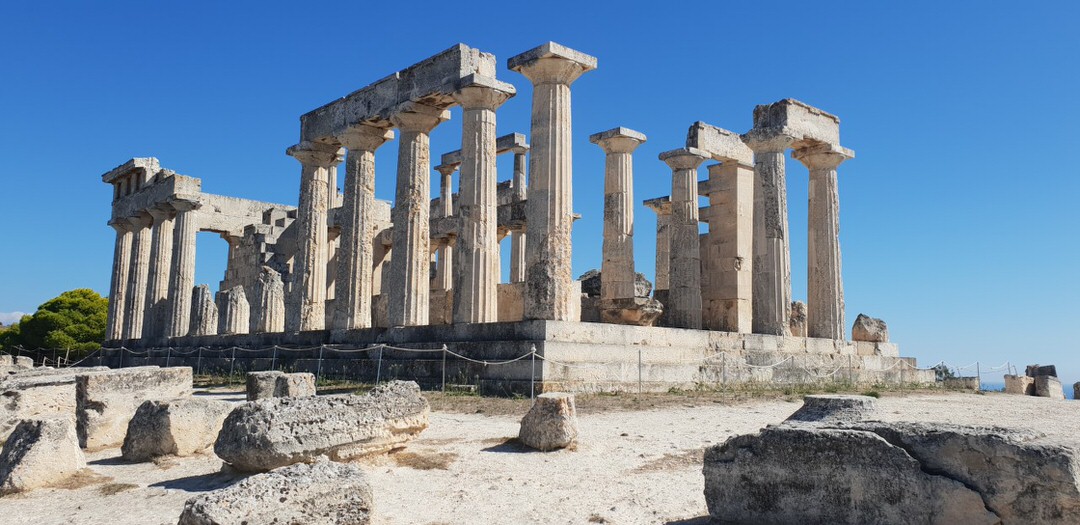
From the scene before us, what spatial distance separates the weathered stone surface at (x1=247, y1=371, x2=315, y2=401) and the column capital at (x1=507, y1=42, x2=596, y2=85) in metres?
7.83

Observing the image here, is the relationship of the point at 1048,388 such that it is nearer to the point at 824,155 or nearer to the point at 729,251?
the point at 824,155

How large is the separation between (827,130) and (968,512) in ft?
65.0

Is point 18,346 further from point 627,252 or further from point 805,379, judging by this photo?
point 805,379

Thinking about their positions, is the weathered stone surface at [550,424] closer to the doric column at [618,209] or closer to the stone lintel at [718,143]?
the doric column at [618,209]

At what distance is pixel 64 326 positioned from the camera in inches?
1710

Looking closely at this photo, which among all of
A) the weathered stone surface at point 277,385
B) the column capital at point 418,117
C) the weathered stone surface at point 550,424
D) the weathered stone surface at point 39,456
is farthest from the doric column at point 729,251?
the weathered stone surface at point 39,456

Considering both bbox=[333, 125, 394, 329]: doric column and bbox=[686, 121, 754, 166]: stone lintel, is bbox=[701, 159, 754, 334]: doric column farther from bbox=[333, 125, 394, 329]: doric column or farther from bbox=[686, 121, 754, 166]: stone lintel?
bbox=[333, 125, 394, 329]: doric column

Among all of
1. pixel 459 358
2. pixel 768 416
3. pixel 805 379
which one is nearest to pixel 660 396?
pixel 768 416

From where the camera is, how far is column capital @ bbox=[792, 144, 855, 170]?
2281cm

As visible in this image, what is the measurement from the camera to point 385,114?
64.8ft

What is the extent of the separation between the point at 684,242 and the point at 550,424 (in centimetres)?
1460

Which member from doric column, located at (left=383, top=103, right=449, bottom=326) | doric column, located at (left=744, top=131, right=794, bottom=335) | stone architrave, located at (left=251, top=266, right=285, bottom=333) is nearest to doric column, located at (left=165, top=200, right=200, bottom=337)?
stone architrave, located at (left=251, top=266, right=285, bottom=333)

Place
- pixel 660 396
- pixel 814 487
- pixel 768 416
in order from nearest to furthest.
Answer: pixel 814 487 < pixel 768 416 < pixel 660 396

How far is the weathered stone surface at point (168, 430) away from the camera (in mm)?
8203
